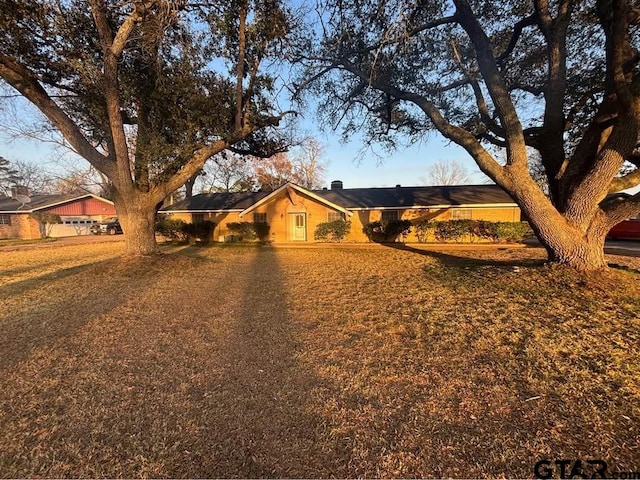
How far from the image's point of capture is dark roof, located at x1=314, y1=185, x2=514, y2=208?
62.2 ft

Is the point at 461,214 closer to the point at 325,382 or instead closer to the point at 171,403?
the point at 325,382

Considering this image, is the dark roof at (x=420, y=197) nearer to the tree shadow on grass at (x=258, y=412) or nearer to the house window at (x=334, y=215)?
the house window at (x=334, y=215)

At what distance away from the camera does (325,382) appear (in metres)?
3.08

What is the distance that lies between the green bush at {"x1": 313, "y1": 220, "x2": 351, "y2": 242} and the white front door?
34.8 inches

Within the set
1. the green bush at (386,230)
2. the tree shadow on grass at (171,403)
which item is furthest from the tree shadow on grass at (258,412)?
the green bush at (386,230)

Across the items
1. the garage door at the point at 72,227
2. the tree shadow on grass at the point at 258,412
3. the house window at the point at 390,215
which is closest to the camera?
the tree shadow on grass at the point at 258,412

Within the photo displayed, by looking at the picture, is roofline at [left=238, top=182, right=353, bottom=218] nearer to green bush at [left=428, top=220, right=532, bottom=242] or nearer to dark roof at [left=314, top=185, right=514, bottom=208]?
dark roof at [left=314, top=185, right=514, bottom=208]

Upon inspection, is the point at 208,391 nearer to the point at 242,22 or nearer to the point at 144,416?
the point at 144,416

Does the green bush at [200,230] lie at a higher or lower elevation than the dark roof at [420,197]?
lower

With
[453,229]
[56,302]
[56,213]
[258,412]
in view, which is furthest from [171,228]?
[258,412]

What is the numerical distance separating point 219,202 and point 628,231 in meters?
27.3

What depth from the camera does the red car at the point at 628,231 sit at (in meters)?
17.0

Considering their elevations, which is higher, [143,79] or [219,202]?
[143,79]

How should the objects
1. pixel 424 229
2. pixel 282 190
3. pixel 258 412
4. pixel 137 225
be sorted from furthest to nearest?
pixel 282 190, pixel 424 229, pixel 137 225, pixel 258 412
